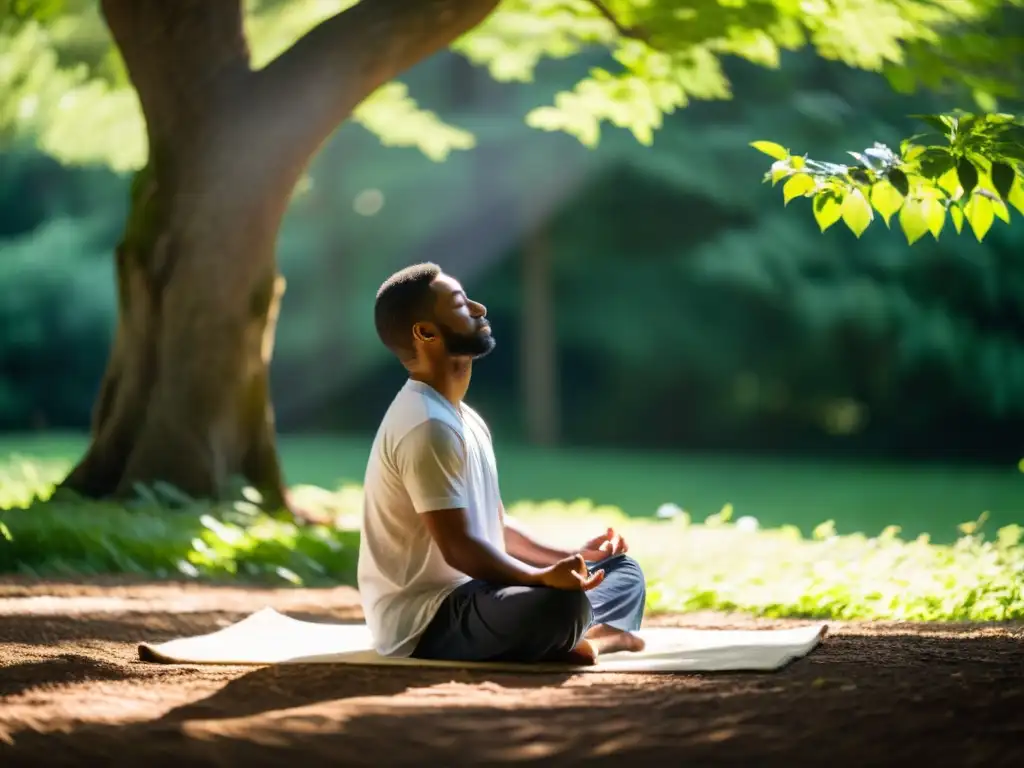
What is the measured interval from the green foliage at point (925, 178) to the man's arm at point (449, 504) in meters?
1.59

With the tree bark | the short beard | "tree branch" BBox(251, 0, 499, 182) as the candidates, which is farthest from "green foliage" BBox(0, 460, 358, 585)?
the short beard

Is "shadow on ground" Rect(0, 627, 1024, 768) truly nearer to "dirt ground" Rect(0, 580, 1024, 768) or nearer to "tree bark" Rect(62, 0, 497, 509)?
"dirt ground" Rect(0, 580, 1024, 768)

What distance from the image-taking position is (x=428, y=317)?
5.06 m

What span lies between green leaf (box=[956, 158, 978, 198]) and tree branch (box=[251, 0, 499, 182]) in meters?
5.39

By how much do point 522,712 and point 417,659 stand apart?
1.07 meters

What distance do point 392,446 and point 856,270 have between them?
1903 centimetres

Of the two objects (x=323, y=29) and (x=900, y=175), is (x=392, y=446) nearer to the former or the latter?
(x=900, y=175)

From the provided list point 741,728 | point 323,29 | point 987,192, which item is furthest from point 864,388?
point 741,728

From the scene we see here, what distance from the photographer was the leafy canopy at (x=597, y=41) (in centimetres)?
1045

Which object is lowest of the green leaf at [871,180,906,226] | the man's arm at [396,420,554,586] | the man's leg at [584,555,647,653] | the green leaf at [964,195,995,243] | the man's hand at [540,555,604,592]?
the man's leg at [584,555,647,653]

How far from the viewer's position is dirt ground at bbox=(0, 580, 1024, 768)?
359 centimetres

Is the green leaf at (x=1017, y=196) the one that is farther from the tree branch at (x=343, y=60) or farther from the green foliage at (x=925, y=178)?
the tree branch at (x=343, y=60)

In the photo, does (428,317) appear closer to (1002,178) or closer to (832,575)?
(1002,178)

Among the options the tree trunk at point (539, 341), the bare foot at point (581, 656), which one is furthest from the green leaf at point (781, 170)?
the tree trunk at point (539, 341)
